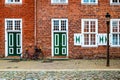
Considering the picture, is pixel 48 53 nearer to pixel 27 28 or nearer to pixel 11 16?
pixel 27 28

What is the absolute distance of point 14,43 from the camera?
27078 millimetres

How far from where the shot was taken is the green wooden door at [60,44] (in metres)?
26.8

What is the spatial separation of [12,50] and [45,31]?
3.28m

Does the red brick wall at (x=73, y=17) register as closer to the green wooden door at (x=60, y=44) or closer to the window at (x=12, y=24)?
the green wooden door at (x=60, y=44)

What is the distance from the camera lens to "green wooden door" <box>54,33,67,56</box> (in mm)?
26781

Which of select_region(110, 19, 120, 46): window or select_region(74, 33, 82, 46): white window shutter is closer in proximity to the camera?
select_region(74, 33, 82, 46): white window shutter

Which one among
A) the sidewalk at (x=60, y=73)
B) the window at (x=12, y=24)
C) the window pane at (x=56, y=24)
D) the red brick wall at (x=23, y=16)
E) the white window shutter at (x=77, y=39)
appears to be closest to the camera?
the sidewalk at (x=60, y=73)

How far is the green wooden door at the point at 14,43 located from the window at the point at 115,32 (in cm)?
792

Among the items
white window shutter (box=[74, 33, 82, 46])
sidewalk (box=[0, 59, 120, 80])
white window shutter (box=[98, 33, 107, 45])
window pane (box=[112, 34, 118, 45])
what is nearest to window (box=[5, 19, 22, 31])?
white window shutter (box=[74, 33, 82, 46])

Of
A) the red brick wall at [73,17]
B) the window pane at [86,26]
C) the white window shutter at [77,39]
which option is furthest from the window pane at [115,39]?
the white window shutter at [77,39]

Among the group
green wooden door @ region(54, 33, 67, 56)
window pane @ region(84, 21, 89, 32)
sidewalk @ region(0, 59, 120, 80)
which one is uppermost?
window pane @ region(84, 21, 89, 32)

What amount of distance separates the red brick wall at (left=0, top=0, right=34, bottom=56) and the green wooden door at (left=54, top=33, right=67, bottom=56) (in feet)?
6.64

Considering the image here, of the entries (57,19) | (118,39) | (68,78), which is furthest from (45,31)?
(68,78)

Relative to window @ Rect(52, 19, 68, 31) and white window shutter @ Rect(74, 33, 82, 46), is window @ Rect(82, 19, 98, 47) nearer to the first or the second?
white window shutter @ Rect(74, 33, 82, 46)
